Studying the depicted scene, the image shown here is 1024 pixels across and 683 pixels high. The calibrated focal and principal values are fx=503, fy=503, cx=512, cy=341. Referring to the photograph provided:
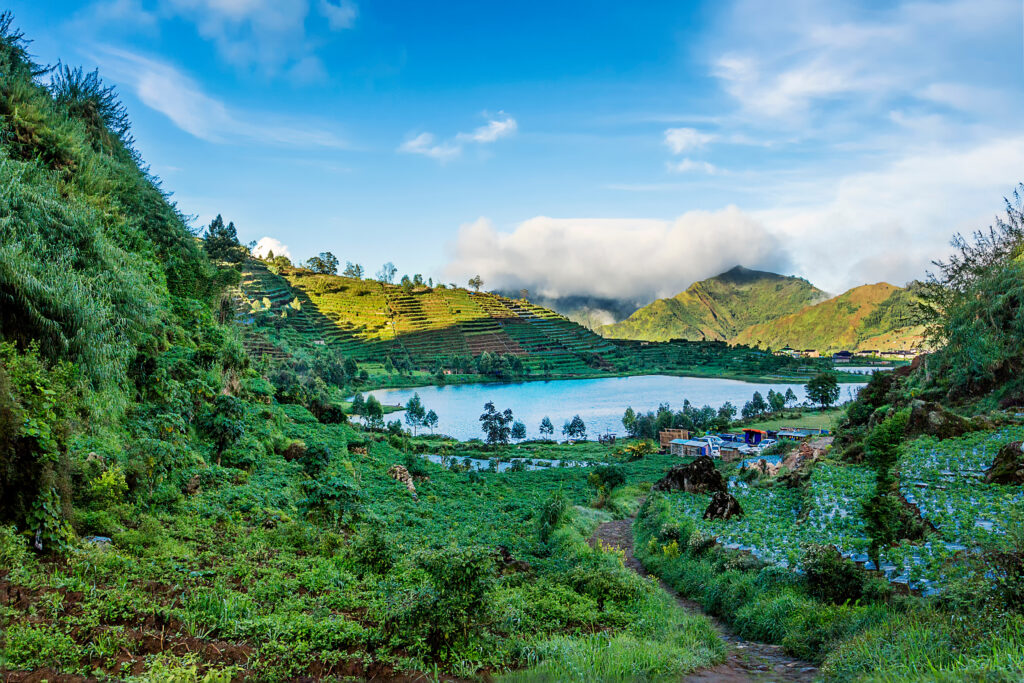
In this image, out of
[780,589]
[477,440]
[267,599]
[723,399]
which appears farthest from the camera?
[723,399]

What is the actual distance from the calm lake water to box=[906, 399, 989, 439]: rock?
54.7 m

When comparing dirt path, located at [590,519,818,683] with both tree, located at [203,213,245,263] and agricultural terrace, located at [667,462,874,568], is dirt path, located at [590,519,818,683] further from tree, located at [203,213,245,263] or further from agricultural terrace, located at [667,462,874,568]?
tree, located at [203,213,245,263]

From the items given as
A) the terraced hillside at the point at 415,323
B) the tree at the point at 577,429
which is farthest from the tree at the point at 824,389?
the terraced hillside at the point at 415,323

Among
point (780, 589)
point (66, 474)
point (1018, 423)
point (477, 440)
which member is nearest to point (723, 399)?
point (477, 440)

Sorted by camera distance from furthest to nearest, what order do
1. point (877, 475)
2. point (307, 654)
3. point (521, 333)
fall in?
point (521, 333) → point (877, 475) → point (307, 654)

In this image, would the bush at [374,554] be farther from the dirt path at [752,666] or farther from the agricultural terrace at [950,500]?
the agricultural terrace at [950,500]

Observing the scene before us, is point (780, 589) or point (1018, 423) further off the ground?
point (1018, 423)

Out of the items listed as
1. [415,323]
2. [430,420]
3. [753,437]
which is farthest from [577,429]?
[415,323]

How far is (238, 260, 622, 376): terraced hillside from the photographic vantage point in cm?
11412

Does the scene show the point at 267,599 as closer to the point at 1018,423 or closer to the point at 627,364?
the point at 1018,423

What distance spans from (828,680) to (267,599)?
581cm

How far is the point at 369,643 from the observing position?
4750 millimetres

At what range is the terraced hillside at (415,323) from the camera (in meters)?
114

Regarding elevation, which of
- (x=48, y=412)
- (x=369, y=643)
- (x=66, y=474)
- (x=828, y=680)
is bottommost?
(x=828, y=680)
